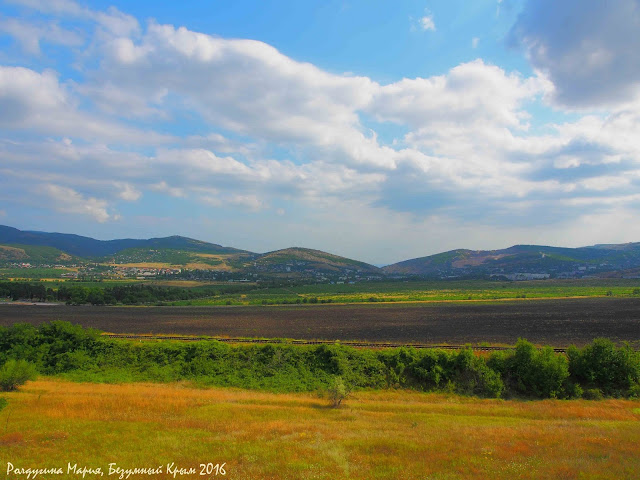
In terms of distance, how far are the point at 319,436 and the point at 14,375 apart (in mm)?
22597

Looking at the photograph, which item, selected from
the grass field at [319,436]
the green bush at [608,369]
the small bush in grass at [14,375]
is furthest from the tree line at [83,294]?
the green bush at [608,369]

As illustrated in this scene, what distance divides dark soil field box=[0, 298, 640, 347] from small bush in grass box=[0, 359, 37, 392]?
3101cm

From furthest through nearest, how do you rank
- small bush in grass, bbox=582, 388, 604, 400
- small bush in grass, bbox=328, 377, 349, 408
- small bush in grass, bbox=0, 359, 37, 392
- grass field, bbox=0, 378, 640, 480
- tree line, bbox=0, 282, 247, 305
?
tree line, bbox=0, 282, 247, 305
small bush in grass, bbox=582, 388, 604, 400
small bush in grass, bbox=0, 359, 37, 392
small bush in grass, bbox=328, 377, 349, 408
grass field, bbox=0, 378, 640, 480

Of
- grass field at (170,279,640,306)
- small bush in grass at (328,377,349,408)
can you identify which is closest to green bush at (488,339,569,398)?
small bush in grass at (328,377,349,408)

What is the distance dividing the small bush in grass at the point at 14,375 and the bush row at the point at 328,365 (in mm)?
5699

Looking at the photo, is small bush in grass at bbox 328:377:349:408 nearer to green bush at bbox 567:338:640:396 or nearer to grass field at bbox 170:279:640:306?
green bush at bbox 567:338:640:396

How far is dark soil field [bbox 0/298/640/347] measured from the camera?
4981 centimetres

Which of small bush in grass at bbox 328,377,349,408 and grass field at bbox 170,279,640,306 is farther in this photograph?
grass field at bbox 170,279,640,306

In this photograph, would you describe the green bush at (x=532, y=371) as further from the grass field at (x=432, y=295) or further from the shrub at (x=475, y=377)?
the grass field at (x=432, y=295)

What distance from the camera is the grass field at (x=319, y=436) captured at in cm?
1229

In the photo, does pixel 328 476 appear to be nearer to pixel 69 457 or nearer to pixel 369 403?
pixel 69 457

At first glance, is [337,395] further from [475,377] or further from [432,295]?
[432,295]

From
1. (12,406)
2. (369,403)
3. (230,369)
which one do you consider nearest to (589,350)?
(369,403)

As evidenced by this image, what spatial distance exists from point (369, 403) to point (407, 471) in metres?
12.0
